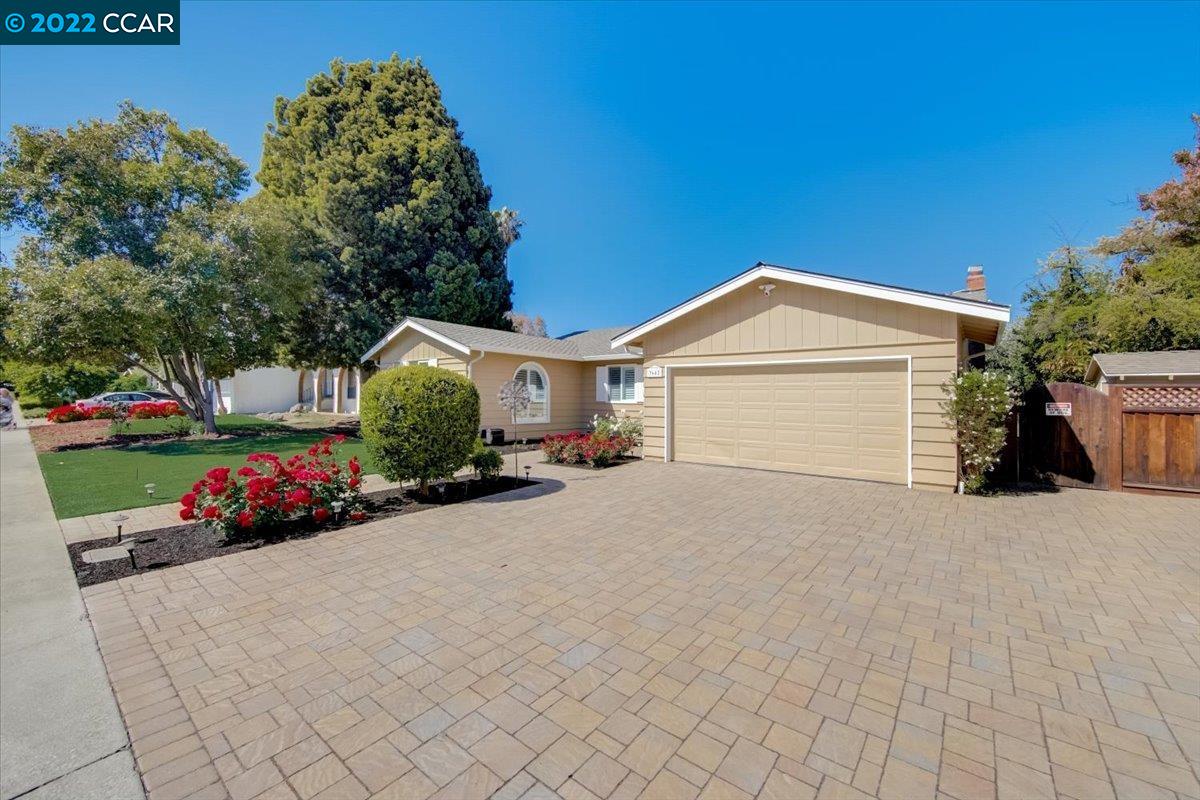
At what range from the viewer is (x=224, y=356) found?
15.3 meters

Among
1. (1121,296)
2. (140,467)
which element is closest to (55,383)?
(140,467)

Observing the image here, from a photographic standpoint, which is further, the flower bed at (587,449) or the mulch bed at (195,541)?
the flower bed at (587,449)

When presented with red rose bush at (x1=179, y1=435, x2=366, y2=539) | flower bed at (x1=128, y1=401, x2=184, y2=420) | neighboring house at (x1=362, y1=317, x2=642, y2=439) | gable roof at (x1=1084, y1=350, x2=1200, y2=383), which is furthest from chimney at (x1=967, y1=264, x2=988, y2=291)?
flower bed at (x1=128, y1=401, x2=184, y2=420)

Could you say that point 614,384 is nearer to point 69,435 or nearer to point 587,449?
point 587,449

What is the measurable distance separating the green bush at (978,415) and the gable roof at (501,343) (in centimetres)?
717

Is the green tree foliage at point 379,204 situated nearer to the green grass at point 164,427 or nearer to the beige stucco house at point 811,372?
the green grass at point 164,427

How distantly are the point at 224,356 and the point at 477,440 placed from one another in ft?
42.0

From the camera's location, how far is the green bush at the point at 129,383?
27580mm

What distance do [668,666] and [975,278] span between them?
558 inches

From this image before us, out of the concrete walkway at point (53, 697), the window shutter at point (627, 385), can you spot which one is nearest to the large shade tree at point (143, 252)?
the concrete walkway at point (53, 697)

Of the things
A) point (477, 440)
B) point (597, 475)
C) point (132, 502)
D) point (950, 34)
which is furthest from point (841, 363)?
point (132, 502)

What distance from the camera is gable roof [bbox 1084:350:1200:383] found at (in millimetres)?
7461
